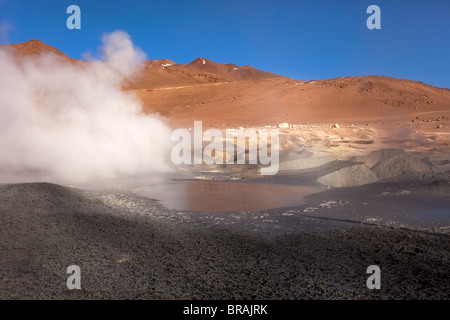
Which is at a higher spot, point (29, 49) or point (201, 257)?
point (29, 49)

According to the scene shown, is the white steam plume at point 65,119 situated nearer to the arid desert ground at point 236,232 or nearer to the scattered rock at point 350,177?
the arid desert ground at point 236,232

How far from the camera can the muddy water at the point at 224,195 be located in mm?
7434

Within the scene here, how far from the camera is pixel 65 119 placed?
11688 mm

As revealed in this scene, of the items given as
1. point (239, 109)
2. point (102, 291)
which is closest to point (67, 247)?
point (102, 291)

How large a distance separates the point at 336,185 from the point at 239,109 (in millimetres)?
29050

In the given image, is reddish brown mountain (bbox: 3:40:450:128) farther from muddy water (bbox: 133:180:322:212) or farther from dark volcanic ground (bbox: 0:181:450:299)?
dark volcanic ground (bbox: 0:181:450:299)

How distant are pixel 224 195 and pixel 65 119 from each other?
606cm

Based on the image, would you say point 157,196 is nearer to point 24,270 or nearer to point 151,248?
point 151,248

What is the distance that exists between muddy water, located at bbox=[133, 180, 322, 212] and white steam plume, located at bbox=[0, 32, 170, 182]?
2.42 meters

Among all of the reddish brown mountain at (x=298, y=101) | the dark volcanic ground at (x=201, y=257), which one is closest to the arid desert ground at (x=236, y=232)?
the dark volcanic ground at (x=201, y=257)

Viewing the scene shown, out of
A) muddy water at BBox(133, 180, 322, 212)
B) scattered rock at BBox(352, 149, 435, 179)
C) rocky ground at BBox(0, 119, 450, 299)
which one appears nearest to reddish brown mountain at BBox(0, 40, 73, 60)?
muddy water at BBox(133, 180, 322, 212)

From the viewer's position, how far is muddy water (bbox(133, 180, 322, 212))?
24.4ft

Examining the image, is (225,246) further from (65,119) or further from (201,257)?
(65,119)

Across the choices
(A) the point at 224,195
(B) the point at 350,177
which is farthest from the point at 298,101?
(A) the point at 224,195
